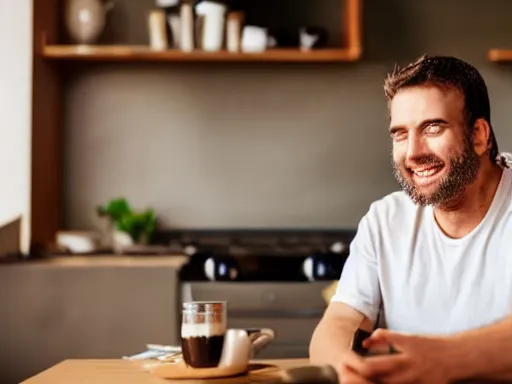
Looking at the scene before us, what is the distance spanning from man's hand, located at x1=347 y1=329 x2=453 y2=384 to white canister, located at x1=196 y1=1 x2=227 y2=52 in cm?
240

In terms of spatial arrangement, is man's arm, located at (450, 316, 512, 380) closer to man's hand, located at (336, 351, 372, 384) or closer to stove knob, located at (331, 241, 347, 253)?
man's hand, located at (336, 351, 372, 384)

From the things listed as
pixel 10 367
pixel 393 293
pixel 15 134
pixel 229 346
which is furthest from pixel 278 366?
pixel 15 134

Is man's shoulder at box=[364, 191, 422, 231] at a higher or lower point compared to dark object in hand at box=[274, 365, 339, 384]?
higher

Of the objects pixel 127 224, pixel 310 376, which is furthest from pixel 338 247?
pixel 310 376

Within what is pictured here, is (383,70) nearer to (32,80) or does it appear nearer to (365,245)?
(32,80)

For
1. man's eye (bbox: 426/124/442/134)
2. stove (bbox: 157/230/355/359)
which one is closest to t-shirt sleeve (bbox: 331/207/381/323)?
man's eye (bbox: 426/124/442/134)

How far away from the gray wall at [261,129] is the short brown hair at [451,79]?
84.8 inches

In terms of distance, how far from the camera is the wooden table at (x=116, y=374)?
1.46 metres

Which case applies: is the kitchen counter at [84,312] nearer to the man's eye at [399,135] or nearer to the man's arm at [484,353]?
the man's eye at [399,135]

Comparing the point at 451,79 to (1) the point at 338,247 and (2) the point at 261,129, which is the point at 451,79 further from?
(2) the point at 261,129

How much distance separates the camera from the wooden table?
4.81 ft

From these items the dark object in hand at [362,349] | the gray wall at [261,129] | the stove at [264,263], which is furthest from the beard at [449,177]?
the gray wall at [261,129]

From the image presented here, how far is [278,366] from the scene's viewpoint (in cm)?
161

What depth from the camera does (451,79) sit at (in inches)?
65.0
